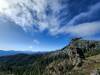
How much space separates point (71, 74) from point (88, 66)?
2067 centimetres

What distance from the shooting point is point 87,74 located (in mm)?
170250

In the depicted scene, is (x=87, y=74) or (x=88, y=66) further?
(x=88, y=66)

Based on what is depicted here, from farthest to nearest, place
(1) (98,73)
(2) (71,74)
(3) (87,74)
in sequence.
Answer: (2) (71,74)
(3) (87,74)
(1) (98,73)

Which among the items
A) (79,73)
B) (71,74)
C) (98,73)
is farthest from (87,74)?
(98,73)

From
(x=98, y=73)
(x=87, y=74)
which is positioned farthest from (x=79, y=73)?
(x=98, y=73)

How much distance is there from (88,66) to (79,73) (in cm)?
2208

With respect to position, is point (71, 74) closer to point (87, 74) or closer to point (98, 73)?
point (87, 74)

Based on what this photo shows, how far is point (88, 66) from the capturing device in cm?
19888

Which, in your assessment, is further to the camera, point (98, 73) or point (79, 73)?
point (79, 73)

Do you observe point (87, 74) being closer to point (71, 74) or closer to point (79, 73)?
point (79, 73)

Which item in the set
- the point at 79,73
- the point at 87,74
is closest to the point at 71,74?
the point at 79,73

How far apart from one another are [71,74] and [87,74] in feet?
82.1

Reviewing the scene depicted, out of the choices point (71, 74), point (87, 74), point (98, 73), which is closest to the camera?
point (98, 73)

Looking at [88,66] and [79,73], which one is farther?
[88,66]
